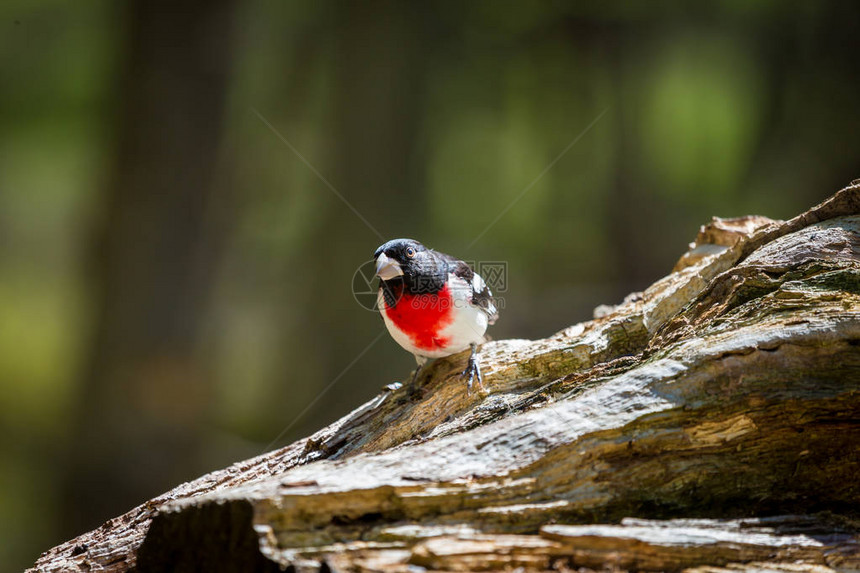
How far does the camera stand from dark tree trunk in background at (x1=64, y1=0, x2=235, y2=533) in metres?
5.33

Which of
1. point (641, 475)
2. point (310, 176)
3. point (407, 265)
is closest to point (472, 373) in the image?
point (407, 265)

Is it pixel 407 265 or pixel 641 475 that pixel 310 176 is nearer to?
pixel 407 265

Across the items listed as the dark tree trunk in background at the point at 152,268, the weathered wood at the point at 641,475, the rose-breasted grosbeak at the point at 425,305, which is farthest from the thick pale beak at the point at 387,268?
the dark tree trunk in background at the point at 152,268

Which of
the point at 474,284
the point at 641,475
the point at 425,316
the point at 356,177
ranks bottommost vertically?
the point at 641,475

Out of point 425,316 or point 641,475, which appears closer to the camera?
point 641,475

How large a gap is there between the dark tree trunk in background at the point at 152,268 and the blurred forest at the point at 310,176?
0.02 m

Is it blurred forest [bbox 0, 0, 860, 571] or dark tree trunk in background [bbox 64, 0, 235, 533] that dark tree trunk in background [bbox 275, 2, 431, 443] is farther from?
dark tree trunk in background [bbox 64, 0, 235, 533]

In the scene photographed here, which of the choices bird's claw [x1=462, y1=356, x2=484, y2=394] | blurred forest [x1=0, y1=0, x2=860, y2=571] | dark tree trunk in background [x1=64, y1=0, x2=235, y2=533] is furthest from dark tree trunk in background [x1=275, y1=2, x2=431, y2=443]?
bird's claw [x1=462, y1=356, x2=484, y2=394]

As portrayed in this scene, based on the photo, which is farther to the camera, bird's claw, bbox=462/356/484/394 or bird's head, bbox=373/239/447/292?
bird's head, bbox=373/239/447/292

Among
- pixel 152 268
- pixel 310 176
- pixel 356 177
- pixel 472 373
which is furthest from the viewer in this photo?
pixel 310 176

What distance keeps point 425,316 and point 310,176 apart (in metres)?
4.12

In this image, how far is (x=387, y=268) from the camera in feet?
10.7

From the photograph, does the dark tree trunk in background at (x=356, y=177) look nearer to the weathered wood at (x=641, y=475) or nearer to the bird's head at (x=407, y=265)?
the bird's head at (x=407, y=265)

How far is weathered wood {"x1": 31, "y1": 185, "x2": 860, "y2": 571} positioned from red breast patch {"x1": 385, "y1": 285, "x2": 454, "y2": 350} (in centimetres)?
87
